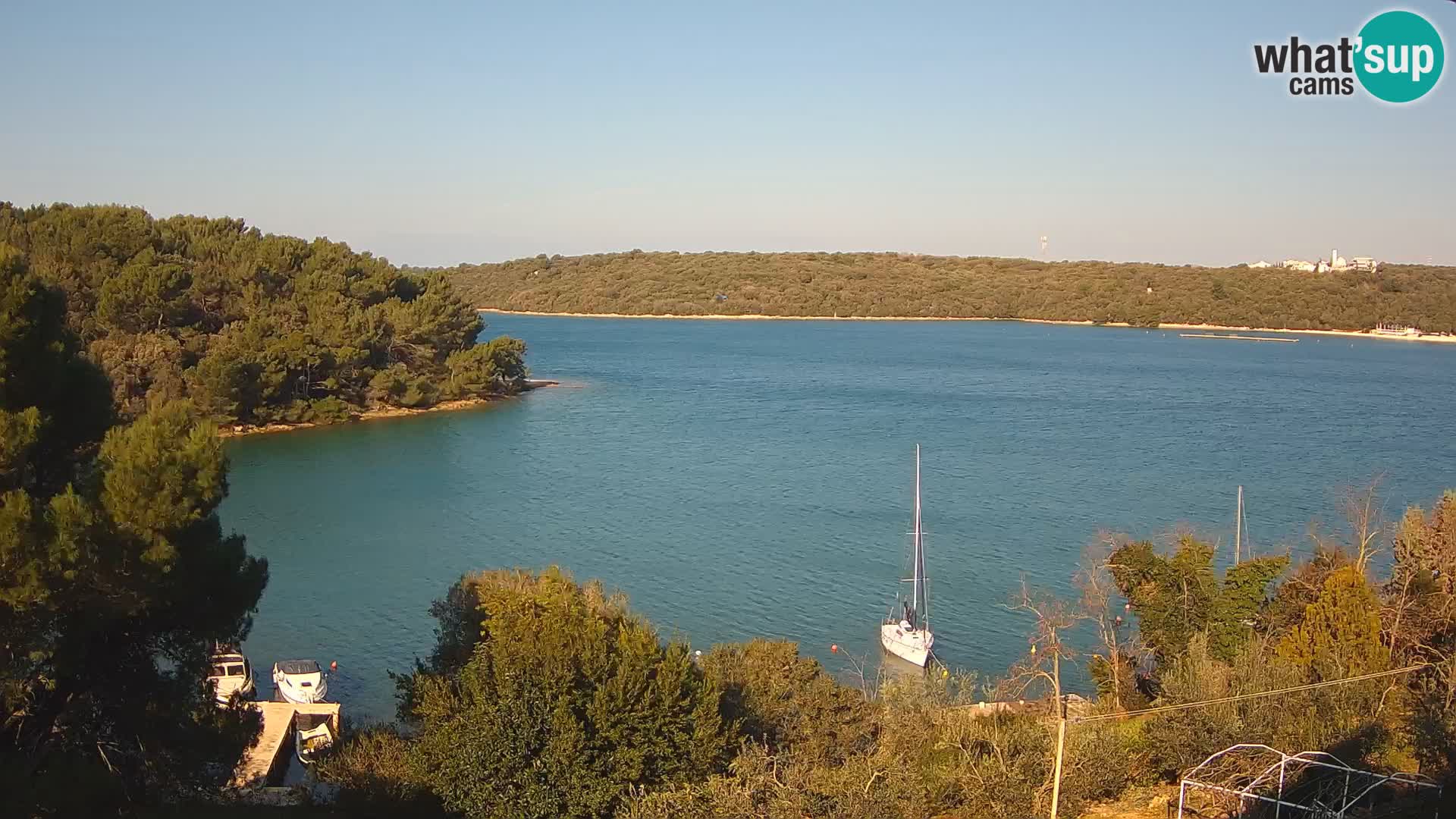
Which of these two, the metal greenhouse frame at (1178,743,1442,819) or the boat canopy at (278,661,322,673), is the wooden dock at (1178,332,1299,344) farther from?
the metal greenhouse frame at (1178,743,1442,819)

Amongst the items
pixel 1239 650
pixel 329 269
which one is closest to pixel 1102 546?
pixel 1239 650

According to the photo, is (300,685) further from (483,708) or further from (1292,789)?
(1292,789)

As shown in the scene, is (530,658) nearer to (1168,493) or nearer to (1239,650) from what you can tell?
(1239,650)

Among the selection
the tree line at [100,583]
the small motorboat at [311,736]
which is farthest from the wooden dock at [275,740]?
the tree line at [100,583]

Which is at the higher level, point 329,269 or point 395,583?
point 329,269

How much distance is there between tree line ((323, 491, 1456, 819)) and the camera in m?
8.14

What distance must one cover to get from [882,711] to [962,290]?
101 m

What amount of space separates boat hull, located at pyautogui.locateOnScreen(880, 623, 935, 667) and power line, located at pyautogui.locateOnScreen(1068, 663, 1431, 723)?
12.9 ft

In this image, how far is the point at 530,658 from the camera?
Result: 9.04 meters

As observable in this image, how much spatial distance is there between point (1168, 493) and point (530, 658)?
21.8 metres

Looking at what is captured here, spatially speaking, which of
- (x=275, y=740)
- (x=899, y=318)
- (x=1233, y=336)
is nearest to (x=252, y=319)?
(x=275, y=740)

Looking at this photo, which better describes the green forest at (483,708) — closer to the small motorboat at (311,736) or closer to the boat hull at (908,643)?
the small motorboat at (311,736)

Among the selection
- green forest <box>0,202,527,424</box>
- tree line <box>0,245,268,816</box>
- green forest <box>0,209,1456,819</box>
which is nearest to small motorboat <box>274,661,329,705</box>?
green forest <box>0,209,1456,819</box>

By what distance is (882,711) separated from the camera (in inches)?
434
